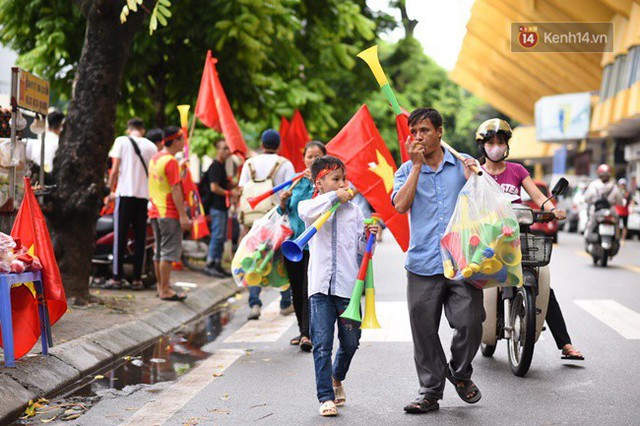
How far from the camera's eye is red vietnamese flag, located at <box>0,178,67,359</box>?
6.71 m

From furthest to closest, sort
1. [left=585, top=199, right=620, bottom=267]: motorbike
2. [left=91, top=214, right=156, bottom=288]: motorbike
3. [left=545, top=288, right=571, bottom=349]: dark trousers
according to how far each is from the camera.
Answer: [left=585, top=199, right=620, bottom=267]: motorbike → [left=91, top=214, right=156, bottom=288]: motorbike → [left=545, top=288, right=571, bottom=349]: dark trousers

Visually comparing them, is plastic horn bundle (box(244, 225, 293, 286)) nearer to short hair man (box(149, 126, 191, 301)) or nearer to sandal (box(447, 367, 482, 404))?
short hair man (box(149, 126, 191, 301))

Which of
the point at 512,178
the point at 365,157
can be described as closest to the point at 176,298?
the point at 365,157

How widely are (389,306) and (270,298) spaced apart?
1910 millimetres

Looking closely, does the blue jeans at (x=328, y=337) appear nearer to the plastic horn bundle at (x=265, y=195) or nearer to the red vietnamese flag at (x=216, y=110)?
the plastic horn bundle at (x=265, y=195)

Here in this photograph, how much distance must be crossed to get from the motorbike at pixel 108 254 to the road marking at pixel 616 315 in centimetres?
512

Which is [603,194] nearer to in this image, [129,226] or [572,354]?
[129,226]

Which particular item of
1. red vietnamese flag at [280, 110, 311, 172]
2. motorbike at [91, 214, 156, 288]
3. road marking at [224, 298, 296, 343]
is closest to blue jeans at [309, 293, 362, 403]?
road marking at [224, 298, 296, 343]

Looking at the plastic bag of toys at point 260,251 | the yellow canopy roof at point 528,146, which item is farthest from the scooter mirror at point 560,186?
the yellow canopy roof at point 528,146

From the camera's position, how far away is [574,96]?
48.8m

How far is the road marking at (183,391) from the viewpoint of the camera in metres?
5.79

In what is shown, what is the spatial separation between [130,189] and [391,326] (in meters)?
3.63

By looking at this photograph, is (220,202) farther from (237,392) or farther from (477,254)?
(477,254)

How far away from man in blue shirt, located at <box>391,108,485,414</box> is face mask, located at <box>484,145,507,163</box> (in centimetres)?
116
